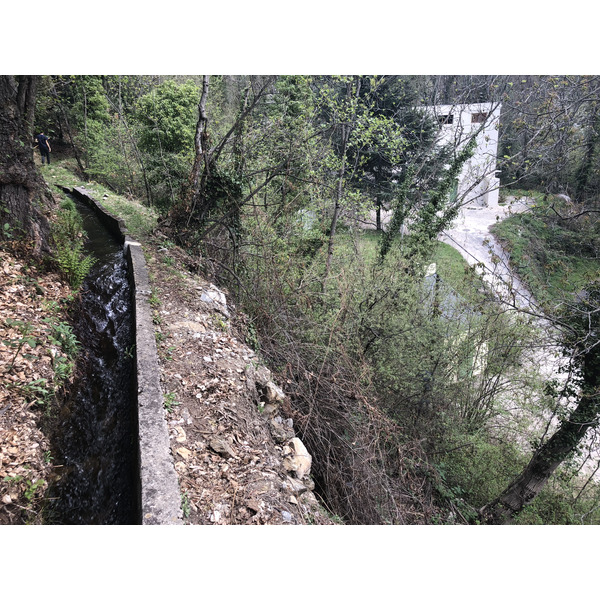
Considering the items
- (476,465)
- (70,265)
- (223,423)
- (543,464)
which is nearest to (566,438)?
(543,464)

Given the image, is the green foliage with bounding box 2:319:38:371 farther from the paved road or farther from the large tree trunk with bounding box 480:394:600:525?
the large tree trunk with bounding box 480:394:600:525

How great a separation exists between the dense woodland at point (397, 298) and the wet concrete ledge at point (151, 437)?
44.4 inches

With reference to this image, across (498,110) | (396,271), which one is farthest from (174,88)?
(498,110)

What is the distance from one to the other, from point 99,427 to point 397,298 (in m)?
4.02

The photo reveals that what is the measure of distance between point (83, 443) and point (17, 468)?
440 mm

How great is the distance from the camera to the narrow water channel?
81.7 inches

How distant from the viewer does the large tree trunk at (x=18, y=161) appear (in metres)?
3.15

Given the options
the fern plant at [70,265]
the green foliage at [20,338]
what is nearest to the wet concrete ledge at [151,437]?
the fern plant at [70,265]

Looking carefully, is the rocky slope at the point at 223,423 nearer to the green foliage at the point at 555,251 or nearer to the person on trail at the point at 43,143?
the green foliage at the point at 555,251

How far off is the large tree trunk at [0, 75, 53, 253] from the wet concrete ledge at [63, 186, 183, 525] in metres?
1.13

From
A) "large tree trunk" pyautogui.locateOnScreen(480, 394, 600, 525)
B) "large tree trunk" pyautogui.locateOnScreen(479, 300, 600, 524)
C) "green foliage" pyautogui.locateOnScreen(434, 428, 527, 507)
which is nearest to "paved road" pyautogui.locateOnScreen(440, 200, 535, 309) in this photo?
"large tree trunk" pyautogui.locateOnScreen(479, 300, 600, 524)

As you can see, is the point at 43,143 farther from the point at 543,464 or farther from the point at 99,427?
the point at 543,464

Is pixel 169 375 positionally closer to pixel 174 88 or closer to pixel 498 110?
pixel 174 88

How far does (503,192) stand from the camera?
6.14 metres
